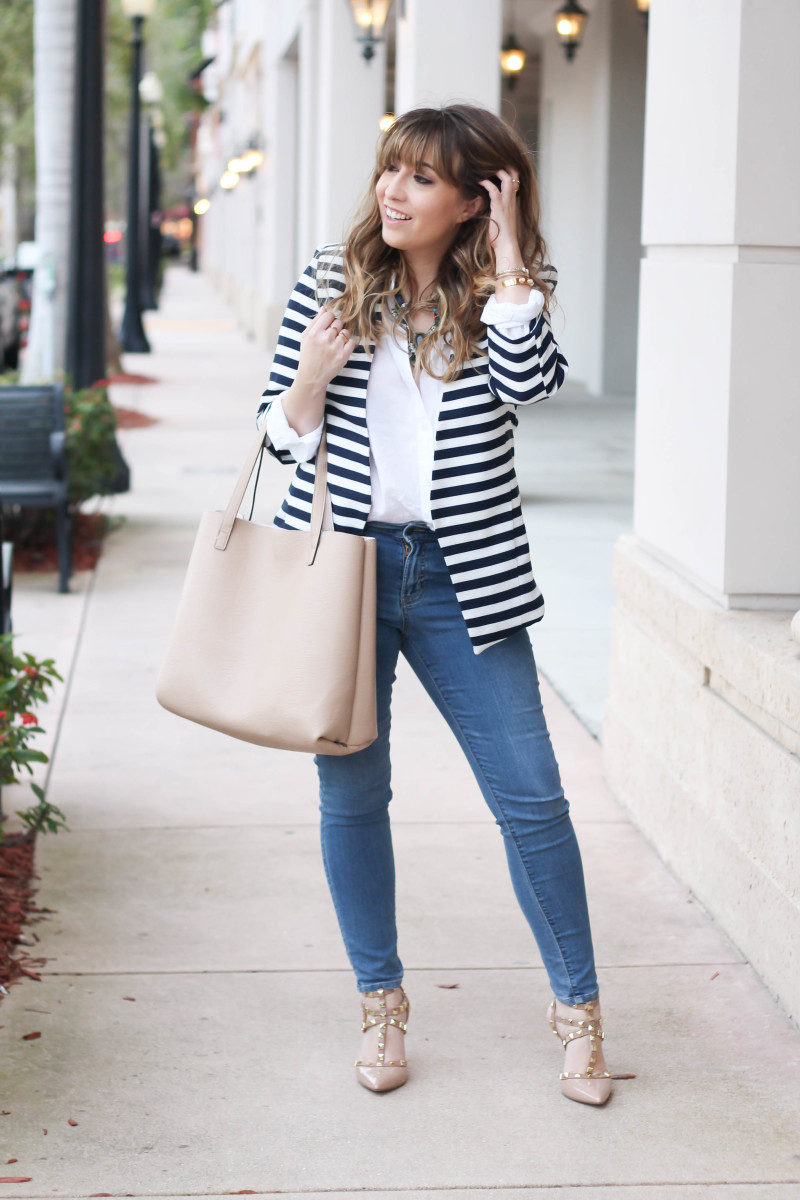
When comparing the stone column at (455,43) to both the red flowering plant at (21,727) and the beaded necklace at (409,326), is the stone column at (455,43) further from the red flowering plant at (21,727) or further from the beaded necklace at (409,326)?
the beaded necklace at (409,326)

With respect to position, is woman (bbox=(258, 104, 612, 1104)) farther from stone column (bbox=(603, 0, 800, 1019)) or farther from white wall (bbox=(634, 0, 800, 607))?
white wall (bbox=(634, 0, 800, 607))

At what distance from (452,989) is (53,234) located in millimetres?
10110

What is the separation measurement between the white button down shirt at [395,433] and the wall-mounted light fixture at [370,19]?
12.1 metres

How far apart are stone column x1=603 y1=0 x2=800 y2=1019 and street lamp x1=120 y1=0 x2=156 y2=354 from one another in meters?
19.2

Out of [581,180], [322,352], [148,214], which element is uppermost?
[148,214]

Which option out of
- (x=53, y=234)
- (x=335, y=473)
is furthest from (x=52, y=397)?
(x=335, y=473)

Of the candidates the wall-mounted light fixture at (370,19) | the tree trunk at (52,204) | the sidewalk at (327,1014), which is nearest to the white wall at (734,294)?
the sidewalk at (327,1014)

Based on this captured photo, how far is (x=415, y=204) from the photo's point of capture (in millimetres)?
2998

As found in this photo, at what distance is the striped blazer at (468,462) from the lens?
3016mm

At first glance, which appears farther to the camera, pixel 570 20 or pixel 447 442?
pixel 570 20

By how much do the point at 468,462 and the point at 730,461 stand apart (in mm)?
Answer: 1258

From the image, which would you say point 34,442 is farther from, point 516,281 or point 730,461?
point 516,281

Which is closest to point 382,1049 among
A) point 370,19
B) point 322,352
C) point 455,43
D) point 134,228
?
point 322,352

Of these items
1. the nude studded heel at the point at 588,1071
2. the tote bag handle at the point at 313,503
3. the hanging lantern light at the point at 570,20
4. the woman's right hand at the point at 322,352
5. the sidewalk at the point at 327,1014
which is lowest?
the sidewalk at the point at 327,1014
